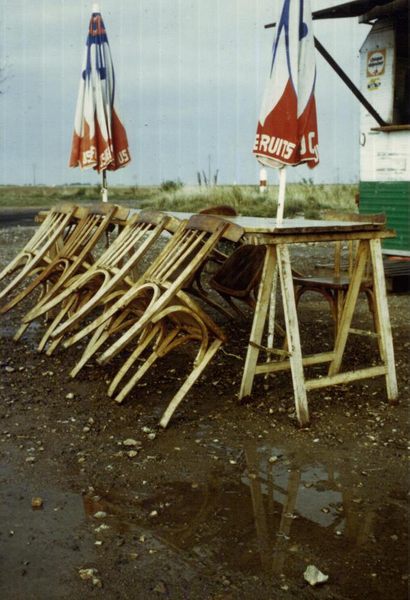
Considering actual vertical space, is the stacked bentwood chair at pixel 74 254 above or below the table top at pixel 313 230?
below

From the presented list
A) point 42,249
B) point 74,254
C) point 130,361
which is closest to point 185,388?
point 130,361

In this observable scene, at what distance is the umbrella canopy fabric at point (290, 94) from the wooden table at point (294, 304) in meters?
0.48

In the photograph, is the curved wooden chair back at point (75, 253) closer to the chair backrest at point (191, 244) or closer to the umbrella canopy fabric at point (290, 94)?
the chair backrest at point (191, 244)

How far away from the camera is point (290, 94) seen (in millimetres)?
4727

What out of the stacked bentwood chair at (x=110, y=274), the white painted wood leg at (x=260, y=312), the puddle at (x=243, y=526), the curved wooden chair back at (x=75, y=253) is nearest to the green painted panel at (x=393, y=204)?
the curved wooden chair back at (x=75, y=253)

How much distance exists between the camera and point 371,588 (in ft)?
9.37

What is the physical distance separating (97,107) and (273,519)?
5.96 meters

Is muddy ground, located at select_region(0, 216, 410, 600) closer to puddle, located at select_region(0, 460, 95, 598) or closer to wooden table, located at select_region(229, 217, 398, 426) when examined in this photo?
puddle, located at select_region(0, 460, 95, 598)

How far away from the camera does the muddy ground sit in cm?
293

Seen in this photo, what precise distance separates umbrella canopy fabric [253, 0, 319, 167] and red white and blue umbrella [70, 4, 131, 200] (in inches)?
153

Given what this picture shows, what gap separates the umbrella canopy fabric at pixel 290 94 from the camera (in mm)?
4715

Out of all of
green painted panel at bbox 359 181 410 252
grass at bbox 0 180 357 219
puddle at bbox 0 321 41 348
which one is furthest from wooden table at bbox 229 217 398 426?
grass at bbox 0 180 357 219

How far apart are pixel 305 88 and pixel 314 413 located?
80.9 inches

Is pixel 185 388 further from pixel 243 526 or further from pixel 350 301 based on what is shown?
pixel 243 526
